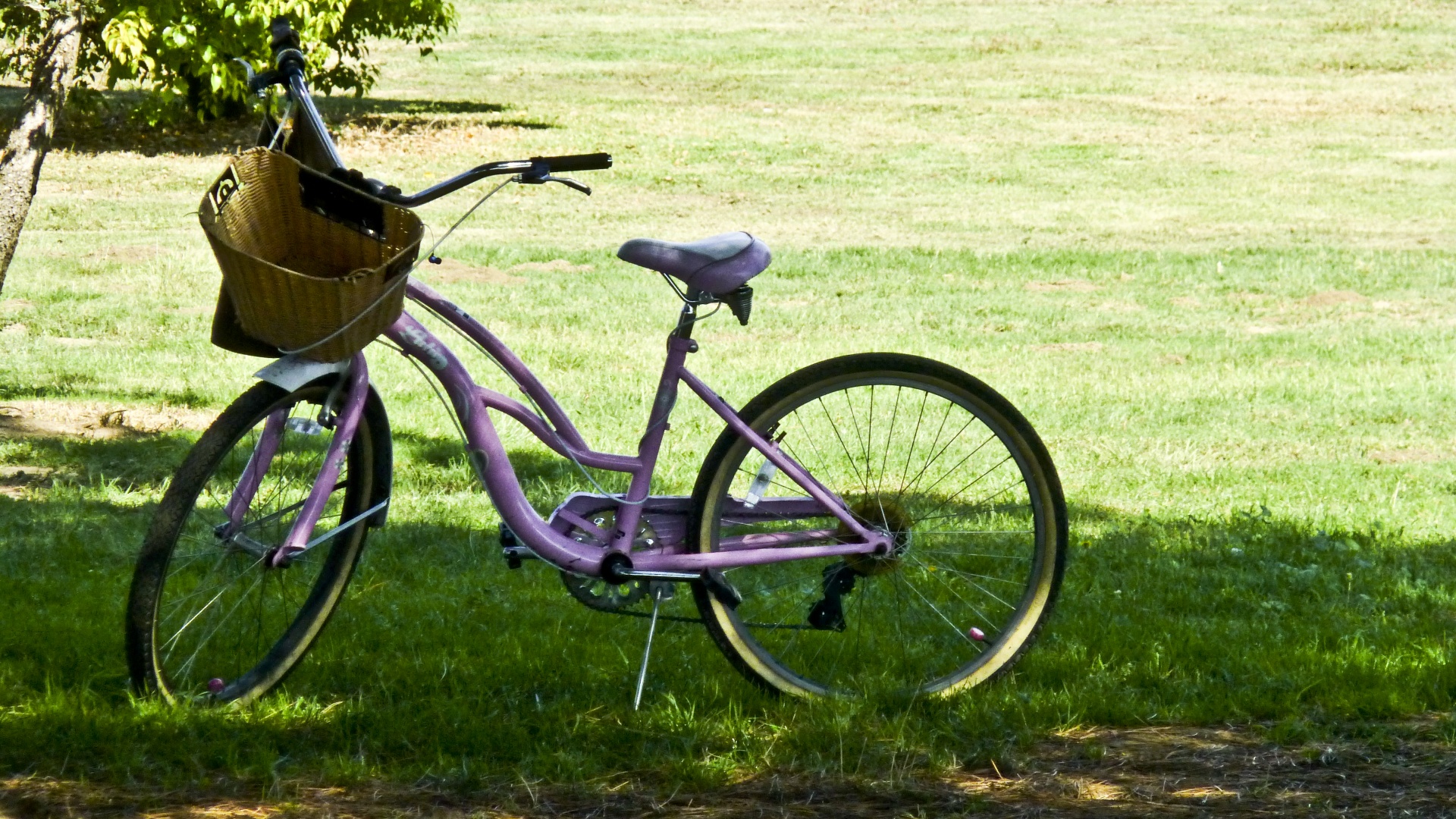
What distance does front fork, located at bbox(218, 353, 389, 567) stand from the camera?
3.91 meters

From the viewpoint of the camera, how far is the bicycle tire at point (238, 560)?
376cm

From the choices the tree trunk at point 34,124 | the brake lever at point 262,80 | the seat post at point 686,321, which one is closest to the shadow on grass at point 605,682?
the seat post at point 686,321

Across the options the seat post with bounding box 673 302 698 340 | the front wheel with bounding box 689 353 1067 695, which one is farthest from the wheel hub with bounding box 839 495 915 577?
the seat post with bounding box 673 302 698 340

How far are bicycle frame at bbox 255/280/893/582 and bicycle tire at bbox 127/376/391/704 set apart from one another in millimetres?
92

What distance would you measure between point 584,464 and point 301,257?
33.3 inches

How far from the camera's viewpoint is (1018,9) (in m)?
41.8

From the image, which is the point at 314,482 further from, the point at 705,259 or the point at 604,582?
→ the point at 705,259

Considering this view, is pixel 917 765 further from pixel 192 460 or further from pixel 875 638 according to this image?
pixel 192 460

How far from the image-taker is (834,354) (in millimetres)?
11586

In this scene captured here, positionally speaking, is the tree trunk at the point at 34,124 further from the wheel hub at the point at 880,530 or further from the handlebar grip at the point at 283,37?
the wheel hub at the point at 880,530

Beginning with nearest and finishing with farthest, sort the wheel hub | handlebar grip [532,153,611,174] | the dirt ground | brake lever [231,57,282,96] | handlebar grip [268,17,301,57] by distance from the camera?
the dirt ground < handlebar grip [532,153,611,174] < brake lever [231,57,282,96] < handlebar grip [268,17,301,57] < the wheel hub

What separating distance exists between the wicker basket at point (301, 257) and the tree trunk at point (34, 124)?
398 centimetres

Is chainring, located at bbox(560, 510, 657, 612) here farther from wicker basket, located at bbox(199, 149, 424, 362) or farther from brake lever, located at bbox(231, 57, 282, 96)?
brake lever, located at bbox(231, 57, 282, 96)

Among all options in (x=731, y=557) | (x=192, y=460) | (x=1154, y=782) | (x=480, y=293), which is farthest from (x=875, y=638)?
(x=480, y=293)
